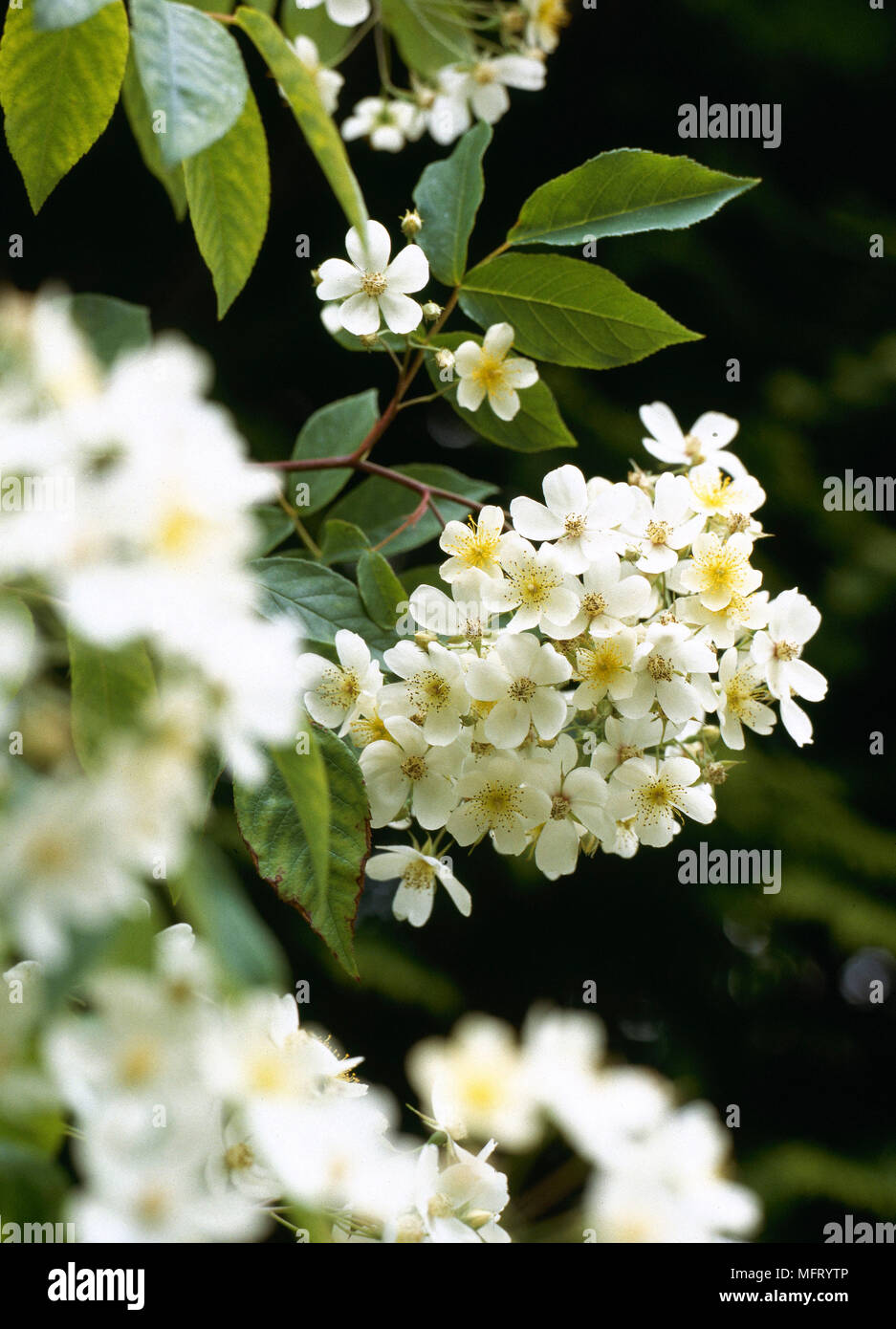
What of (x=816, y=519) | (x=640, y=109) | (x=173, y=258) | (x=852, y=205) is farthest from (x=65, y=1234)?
(x=852, y=205)

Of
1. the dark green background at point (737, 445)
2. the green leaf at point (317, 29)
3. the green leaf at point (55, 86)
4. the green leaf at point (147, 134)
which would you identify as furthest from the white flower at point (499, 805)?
the dark green background at point (737, 445)

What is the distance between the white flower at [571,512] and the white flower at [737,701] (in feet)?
0.31

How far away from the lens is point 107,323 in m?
0.69

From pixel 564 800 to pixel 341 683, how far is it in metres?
0.13

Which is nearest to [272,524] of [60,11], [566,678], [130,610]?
[566,678]

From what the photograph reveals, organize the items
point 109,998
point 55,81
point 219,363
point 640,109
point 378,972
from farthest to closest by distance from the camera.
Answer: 1. point 640,109
2. point 219,363
3. point 378,972
4. point 55,81
5. point 109,998

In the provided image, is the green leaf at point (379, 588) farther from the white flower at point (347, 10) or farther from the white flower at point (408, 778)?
the white flower at point (347, 10)

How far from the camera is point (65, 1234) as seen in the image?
30cm

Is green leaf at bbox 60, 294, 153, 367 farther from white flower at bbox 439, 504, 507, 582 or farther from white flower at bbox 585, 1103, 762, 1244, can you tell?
white flower at bbox 585, 1103, 762, 1244

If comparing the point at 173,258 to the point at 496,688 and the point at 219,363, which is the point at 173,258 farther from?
the point at 496,688

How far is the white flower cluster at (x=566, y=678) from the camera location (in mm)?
553

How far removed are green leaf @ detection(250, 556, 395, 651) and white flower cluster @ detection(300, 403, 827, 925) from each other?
0.06 feet

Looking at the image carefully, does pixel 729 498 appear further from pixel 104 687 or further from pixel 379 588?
pixel 104 687

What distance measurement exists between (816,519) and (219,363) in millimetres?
990
